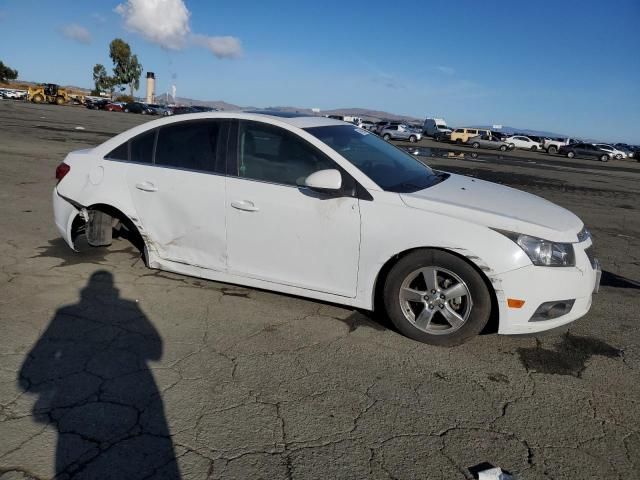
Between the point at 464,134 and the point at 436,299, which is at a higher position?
the point at 464,134

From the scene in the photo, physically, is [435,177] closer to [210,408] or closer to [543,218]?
[543,218]

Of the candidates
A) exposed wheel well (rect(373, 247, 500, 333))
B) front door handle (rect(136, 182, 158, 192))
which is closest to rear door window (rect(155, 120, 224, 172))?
front door handle (rect(136, 182, 158, 192))

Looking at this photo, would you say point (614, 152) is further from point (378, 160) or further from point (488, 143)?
point (378, 160)

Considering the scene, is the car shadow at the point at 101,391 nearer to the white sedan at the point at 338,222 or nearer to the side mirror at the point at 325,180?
the white sedan at the point at 338,222

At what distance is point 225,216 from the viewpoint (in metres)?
4.17

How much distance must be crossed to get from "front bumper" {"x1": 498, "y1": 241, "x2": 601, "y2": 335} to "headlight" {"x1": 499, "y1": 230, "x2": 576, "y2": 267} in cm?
4

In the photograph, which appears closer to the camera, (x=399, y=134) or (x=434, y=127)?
(x=399, y=134)

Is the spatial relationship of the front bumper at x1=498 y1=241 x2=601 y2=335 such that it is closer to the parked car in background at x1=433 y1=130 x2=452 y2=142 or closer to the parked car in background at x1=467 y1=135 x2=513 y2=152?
the parked car in background at x1=467 y1=135 x2=513 y2=152

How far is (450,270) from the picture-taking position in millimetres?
3549

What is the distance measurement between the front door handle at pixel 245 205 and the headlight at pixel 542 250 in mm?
1842

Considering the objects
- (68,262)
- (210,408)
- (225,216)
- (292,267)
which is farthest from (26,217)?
(210,408)

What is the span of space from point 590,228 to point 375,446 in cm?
737

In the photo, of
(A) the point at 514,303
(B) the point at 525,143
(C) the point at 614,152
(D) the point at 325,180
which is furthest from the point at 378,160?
(B) the point at 525,143

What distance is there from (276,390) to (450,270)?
1.43 meters
